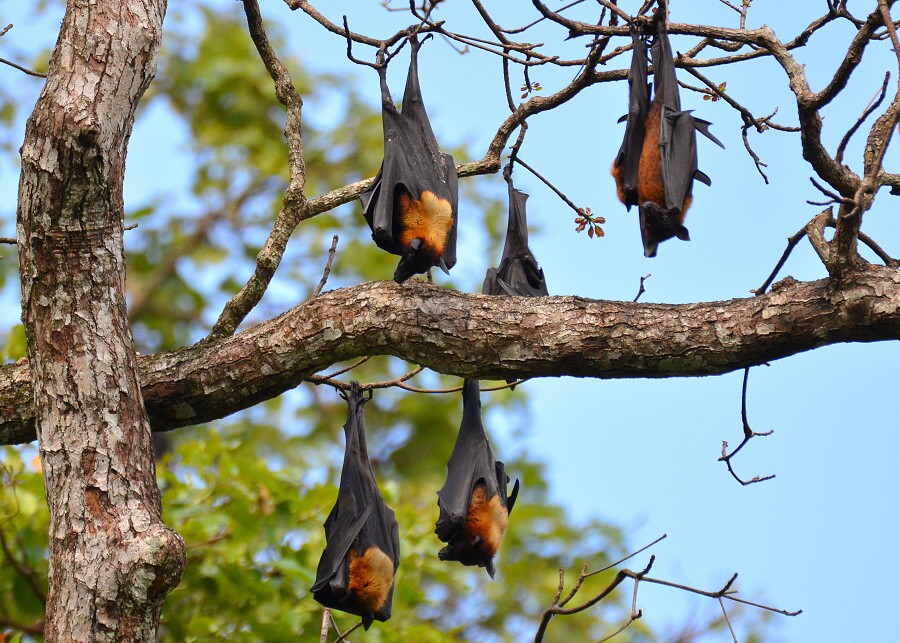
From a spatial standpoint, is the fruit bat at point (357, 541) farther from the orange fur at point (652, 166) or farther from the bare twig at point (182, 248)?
the bare twig at point (182, 248)

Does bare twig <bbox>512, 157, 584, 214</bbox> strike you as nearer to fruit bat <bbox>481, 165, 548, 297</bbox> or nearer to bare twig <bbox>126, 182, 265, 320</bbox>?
fruit bat <bbox>481, 165, 548, 297</bbox>

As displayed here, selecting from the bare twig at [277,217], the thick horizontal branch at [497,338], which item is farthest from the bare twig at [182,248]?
the thick horizontal branch at [497,338]

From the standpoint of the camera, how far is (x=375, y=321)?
4.14 meters

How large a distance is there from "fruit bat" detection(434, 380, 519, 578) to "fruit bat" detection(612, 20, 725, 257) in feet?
4.45

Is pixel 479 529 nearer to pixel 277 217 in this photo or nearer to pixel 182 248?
pixel 277 217

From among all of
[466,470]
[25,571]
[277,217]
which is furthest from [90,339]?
[25,571]

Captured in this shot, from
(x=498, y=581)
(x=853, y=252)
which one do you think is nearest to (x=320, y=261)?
(x=498, y=581)

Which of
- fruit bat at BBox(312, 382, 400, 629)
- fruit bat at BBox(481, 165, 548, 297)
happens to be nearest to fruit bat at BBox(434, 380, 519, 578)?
fruit bat at BBox(312, 382, 400, 629)

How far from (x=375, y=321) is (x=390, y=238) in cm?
70

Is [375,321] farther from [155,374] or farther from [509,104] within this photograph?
[509,104]

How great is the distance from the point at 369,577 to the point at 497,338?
1822 millimetres

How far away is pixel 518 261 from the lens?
5707 millimetres

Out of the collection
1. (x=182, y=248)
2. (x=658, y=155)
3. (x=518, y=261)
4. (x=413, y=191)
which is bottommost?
(x=658, y=155)

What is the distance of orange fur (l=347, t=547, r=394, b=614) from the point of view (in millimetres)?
5117
